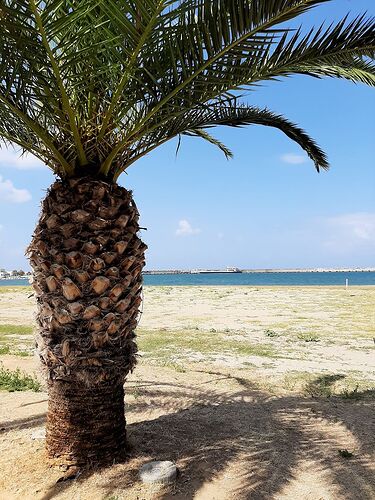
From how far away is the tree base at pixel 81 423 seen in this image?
4.42 metres

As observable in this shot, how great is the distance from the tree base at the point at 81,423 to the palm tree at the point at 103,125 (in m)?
0.01

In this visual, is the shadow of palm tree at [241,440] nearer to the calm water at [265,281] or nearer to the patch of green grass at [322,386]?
the patch of green grass at [322,386]

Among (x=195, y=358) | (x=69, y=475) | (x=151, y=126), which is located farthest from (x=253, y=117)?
(x=195, y=358)

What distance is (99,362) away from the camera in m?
4.34

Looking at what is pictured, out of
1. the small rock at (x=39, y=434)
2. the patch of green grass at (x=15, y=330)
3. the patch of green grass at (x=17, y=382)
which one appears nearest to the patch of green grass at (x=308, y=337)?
the patch of green grass at (x=17, y=382)

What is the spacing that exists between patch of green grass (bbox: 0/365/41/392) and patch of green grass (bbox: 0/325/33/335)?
647 cm

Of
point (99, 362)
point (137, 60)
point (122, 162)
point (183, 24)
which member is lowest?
point (99, 362)

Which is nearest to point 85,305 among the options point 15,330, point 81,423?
point 81,423

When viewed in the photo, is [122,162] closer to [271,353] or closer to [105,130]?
[105,130]

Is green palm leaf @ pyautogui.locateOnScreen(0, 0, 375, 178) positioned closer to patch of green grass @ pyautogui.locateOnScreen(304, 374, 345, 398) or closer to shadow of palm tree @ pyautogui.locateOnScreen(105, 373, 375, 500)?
shadow of palm tree @ pyautogui.locateOnScreen(105, 373, 375, 500)

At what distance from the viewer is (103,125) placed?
13.8ft

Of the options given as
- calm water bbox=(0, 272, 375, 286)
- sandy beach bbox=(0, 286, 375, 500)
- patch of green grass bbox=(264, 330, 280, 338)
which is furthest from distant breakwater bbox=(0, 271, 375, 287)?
sandy beach bbox=(0, 286, 375, 500)

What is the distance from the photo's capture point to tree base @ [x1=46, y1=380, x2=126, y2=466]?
442 centimetres

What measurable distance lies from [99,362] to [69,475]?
112 cm
